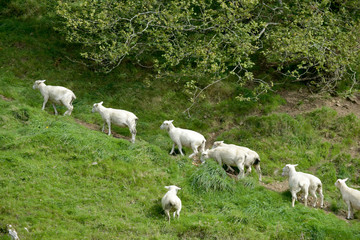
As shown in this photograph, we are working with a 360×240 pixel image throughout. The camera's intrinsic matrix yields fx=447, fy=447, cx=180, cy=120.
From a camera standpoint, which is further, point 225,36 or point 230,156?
point 225,36

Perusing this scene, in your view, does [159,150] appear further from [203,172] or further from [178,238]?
[178,238]

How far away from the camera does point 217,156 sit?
17.1 m

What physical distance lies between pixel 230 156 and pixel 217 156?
55cm

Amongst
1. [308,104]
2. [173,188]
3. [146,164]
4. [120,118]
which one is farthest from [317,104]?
[173,188]

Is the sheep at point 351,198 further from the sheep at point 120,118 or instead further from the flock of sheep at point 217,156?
the sheep at point 120,118

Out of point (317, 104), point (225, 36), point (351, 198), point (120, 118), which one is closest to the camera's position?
point (351, 198)

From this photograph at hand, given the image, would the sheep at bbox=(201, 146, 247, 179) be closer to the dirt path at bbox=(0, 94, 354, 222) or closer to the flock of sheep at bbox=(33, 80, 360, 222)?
the flock of sheep at bbox=(33, 80, 360, 222)

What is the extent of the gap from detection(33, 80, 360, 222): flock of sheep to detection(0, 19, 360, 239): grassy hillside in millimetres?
562

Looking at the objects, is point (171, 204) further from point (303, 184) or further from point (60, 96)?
point (60, 96)

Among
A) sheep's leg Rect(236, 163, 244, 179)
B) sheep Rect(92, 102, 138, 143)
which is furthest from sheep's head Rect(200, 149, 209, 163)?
sheep Rect(92, 102, 138, 143)

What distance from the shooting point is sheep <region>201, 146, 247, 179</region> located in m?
16.7

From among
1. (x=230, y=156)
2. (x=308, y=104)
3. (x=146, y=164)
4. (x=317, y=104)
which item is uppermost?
(x=230, y=156)

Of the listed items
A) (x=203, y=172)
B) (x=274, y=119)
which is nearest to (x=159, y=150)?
(x=203, y=172)

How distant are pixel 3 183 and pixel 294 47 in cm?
1361
